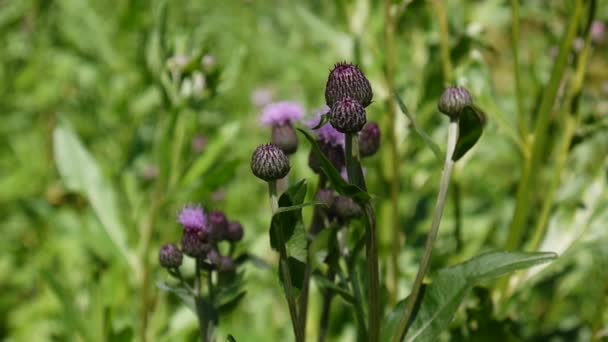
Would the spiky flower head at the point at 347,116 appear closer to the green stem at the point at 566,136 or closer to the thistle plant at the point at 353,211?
the thistle plant at the point at 353,211

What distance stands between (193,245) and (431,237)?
0.37 metres

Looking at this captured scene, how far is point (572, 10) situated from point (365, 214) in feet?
2.70

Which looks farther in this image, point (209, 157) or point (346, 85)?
point (209, 157)

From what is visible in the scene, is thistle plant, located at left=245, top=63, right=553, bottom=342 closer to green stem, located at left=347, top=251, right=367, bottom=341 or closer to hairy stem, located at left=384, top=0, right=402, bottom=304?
green stem, located at left=347, top=251, right=367, bottom=341

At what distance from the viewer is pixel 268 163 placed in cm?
89

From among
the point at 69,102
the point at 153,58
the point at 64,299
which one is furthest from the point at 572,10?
the point at 69,102

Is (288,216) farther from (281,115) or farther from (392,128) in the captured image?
(392,128)

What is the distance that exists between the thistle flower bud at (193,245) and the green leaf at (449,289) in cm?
30

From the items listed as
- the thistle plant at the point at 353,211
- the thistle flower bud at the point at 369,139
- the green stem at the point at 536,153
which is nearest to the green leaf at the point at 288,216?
the thistle plant at the point at 353,211

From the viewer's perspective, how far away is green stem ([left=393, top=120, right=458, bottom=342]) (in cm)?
93

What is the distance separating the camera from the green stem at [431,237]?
0.93 meters

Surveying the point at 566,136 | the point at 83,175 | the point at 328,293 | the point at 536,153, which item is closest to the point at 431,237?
the point at 328,293

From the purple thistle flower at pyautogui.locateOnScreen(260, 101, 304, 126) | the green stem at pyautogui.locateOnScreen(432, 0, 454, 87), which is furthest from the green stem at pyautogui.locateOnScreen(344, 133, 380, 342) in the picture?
the green stem at pyautogui.locateOnScreen(432, 0, 454, 87)

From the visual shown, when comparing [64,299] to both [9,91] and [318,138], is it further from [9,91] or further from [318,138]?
[9,91]
